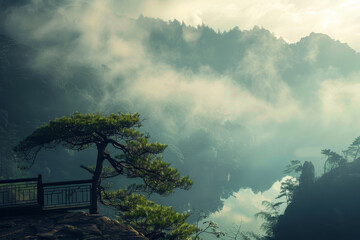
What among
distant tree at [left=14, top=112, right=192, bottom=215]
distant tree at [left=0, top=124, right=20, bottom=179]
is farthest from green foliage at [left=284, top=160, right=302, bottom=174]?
distant tree at [left=0, top=124, right=20, bottom=179]

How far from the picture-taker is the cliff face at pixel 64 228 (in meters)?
9.31

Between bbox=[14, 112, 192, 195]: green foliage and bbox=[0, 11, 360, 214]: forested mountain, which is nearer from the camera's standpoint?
bbox=[14, 112, 192, 195]: green foliage

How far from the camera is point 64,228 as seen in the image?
32.1ft

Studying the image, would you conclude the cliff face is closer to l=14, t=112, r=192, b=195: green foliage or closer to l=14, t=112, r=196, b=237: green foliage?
l=14, t=112, r=196, b=237: green foliage

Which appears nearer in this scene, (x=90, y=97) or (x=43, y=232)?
(x=43, y=232)

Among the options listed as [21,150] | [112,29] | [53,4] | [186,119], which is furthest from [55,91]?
[112,29]

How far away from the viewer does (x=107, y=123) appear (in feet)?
36.0

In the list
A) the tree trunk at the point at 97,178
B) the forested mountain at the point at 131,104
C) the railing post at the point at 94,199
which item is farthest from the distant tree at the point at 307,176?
the railing post at the point at 94,199

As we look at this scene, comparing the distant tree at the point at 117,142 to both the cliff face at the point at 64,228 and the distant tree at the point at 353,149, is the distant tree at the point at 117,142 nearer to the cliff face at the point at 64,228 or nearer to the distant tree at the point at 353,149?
the cliff face at the point at 64,228

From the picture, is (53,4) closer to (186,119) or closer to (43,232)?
(186,119)

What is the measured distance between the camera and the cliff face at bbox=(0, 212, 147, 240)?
9.31 m

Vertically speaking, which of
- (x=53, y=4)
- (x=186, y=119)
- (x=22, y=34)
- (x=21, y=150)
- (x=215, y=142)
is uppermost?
(x=53, y=4)

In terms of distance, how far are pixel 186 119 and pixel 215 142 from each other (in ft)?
81.8

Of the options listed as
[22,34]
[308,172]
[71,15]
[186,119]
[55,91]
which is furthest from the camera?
[71,15]
